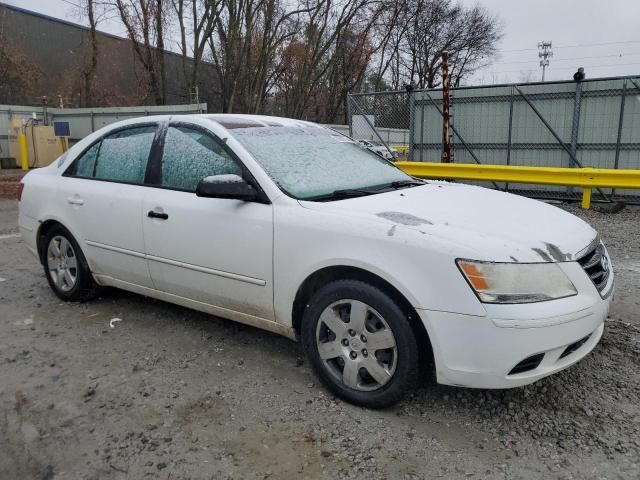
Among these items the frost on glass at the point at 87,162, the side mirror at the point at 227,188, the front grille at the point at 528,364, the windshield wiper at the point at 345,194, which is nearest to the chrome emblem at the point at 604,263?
the front grille at the point at 528,364

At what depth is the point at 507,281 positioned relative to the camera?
246 cm

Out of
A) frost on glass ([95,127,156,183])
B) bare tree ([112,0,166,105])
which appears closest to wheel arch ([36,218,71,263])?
frost on glass ([95,127,156,183])

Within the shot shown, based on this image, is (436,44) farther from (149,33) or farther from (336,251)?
(336,251)

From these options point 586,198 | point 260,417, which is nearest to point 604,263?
point 260,417

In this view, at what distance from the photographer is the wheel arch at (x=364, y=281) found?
266 centimetres

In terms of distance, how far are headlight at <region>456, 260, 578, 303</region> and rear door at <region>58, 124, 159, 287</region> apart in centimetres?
238

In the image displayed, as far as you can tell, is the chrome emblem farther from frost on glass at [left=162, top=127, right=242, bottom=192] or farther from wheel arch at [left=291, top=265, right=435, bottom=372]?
frost on glass at [left=162, top=127, right=242, bottom=192]

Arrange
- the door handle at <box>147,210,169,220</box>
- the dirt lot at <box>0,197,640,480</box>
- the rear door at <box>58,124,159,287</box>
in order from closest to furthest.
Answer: the dirt lot at <box>0,197,640,480</box>, the door handle at <box>147,210,169,220</box>, the rear door at <box>58,124,159,287</box>

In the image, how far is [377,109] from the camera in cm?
1257

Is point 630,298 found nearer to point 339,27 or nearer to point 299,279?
point 299,279

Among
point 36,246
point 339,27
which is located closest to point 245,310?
point 36,246

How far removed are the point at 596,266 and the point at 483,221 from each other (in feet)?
2.22

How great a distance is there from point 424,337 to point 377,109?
10.6 metres

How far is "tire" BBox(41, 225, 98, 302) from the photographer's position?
441 centimetres
